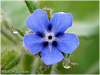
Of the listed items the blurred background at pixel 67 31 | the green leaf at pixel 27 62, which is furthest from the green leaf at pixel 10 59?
the green leaf at pixel 27 62

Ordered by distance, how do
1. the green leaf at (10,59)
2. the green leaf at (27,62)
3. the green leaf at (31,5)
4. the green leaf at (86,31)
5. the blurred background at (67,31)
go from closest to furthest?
the green leaf at (31,5), the green leaf at (10,59), the blurred background at (67,31), the green leaf at (27,62), the green leaf at (86,31)

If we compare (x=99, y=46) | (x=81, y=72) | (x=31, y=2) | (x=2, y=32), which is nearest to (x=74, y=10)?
(x=99, y=46)

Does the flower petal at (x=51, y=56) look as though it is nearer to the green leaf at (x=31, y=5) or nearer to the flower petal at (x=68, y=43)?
the flower petal at (x=68, y=43)

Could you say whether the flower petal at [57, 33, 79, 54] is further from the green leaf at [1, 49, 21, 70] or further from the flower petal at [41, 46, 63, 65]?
the green leaf at [1, 49, 21, 70]

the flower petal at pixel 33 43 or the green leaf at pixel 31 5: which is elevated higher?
the green leaf at pixel 31 5

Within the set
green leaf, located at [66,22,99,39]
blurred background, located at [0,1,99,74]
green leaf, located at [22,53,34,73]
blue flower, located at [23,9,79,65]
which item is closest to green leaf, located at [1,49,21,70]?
blurred background, located at [0,1,99,74]

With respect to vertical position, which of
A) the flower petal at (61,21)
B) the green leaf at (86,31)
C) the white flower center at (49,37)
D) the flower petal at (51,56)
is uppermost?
the flower petal at (61,21)

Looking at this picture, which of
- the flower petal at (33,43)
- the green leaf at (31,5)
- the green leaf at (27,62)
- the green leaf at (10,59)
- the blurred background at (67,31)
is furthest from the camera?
the green leaf at (27,62)

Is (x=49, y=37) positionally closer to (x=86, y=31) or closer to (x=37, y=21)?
(x=37, y=21)
